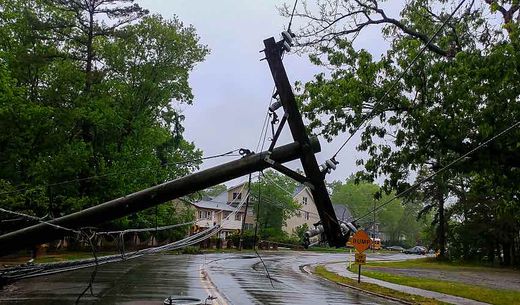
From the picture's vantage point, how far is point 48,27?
→ 1438 inches

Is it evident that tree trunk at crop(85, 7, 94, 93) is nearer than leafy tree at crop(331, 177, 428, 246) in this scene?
Yes

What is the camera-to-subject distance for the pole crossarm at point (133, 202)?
730 cm

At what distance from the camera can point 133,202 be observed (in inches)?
289

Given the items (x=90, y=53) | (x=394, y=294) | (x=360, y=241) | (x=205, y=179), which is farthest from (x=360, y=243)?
(x=90, y=53)

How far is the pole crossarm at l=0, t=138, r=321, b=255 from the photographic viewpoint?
7.30 m

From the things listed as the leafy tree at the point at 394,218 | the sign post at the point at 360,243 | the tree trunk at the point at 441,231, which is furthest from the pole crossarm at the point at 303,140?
the leafy tree at the point at 394,218

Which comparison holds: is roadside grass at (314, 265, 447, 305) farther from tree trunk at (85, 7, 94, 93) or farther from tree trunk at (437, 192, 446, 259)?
tree trunk at (437, 192, 446, 259)

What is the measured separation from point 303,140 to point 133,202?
234 centimetres

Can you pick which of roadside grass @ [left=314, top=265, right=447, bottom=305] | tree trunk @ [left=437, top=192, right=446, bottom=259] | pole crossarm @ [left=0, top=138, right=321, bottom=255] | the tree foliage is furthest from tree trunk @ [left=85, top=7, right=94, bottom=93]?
tree trunk @ [left=437, top=192, right=446, bottom=259]

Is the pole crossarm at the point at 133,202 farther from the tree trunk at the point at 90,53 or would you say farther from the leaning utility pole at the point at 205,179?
the tree trunk at the point at 90,53

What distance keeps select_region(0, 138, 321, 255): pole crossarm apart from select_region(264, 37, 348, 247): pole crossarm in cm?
20

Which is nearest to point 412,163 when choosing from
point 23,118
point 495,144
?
point 495,144

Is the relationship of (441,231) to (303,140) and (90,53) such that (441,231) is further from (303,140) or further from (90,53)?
(303,140)

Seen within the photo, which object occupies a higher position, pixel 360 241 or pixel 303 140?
pixel 303 140
